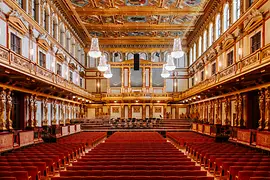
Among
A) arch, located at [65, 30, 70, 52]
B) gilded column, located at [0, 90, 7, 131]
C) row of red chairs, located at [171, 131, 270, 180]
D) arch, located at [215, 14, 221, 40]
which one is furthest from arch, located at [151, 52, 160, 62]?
row of red chairs, located at [171, 131, 270, 180]

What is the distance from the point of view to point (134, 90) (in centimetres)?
3712

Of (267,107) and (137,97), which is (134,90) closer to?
(137,97)

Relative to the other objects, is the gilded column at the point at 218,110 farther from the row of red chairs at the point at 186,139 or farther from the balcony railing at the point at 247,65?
the row of red chairs at the point at 186,139

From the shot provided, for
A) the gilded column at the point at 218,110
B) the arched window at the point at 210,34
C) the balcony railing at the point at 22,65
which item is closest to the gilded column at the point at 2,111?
the balcony railing at the point at 22,65

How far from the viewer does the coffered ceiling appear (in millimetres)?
23797

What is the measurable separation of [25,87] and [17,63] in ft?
14.6

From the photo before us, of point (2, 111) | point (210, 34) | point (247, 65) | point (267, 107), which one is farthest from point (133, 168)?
point (210, 34)

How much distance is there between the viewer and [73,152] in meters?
10.8

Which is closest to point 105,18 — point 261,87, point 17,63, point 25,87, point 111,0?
point 111,0

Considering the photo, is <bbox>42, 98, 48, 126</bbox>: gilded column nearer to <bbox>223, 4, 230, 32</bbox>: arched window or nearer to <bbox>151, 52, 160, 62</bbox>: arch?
<bbox>223, 4, 230, 32</bbox>: arched window

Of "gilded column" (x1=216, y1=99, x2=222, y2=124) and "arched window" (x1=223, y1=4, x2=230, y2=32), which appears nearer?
"arched window" (x1=223, y1=4, x2=230, y2=32)

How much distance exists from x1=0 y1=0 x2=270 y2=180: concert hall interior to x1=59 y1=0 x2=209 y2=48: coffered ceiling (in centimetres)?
12

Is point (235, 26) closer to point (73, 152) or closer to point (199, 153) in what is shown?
point (199, 153)

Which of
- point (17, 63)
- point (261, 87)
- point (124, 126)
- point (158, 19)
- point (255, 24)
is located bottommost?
point (124, 126)
